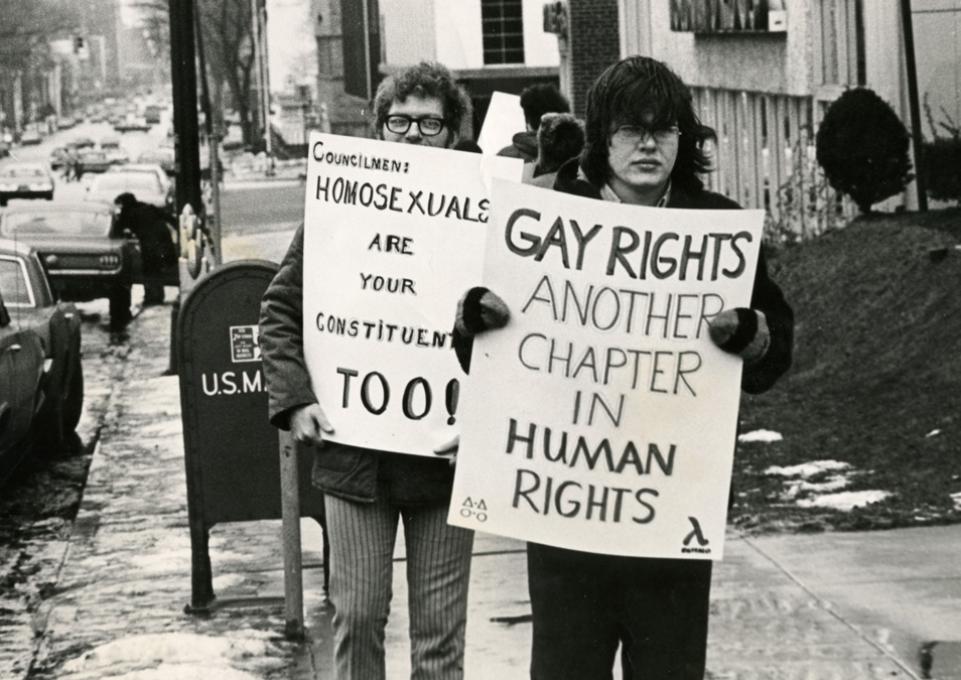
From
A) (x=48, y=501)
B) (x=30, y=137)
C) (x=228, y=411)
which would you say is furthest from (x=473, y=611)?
(x=30, y=137)

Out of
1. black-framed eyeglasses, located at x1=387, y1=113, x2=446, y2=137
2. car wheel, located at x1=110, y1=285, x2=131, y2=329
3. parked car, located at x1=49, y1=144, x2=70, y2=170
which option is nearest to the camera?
black-framed eyeglasses, located at x1=387, y1=113, x2=446, y2=137

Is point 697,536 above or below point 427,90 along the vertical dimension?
below

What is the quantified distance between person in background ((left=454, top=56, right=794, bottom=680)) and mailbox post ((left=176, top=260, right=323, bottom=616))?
339 centimetres

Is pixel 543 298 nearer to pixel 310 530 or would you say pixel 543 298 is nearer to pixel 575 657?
pixel 575 657

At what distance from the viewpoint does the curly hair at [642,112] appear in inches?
172

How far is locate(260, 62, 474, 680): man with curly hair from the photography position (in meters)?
5.16

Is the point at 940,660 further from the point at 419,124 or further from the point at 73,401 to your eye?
the point at 73,401

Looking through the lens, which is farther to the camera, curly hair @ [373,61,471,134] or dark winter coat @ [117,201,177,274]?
dark winter coat @ [117,201,177,274]

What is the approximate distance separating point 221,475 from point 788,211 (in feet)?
46.0

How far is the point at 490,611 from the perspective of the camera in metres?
7.64

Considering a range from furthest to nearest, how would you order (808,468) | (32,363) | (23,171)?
(23,171) → (32,363) → (808,468)

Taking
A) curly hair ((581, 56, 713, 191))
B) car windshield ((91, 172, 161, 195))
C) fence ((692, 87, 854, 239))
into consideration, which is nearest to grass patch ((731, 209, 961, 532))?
fence ((692, 87, 854, 239))

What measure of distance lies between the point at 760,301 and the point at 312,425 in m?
1.32

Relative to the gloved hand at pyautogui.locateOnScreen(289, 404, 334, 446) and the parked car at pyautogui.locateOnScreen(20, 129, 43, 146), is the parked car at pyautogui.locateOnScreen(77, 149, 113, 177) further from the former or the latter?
the gloved hand at pyautogui.locateOnScreen(289, 404, 334, 446)
